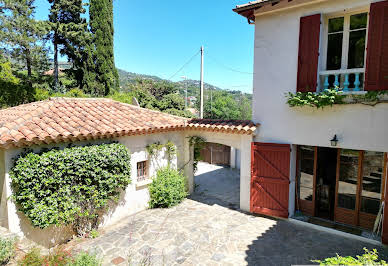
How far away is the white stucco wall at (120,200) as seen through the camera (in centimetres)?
583

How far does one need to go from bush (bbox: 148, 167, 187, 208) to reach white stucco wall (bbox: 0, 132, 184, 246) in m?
0.26

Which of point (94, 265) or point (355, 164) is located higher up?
point (355, 164)

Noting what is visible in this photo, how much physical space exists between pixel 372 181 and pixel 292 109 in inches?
128

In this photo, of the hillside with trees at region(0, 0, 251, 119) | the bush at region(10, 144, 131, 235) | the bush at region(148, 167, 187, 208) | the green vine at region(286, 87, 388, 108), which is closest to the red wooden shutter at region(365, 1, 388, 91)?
the green vine at region(286, 87, 388, 108)

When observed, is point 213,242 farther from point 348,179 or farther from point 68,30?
point 68,30

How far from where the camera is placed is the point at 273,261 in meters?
5.91

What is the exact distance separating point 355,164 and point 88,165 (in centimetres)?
839

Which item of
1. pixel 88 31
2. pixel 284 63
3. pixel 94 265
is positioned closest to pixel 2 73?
pixel 88 31

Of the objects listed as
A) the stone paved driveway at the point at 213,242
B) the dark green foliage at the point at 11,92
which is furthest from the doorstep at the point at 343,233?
the dark green foliage at the point at 11,92

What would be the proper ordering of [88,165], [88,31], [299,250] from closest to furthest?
1. [299,250]
2. [88,165]
3. [88,31]

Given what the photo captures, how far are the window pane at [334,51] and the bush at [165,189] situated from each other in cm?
704

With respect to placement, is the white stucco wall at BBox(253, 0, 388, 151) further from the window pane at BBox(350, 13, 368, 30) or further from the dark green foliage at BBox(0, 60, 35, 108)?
the dark green foliage at BBox(0, 60, 35, 108)

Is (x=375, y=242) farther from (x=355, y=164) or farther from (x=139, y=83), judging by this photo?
(x=139, y=83)

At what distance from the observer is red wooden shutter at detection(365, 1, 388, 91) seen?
6090mm
